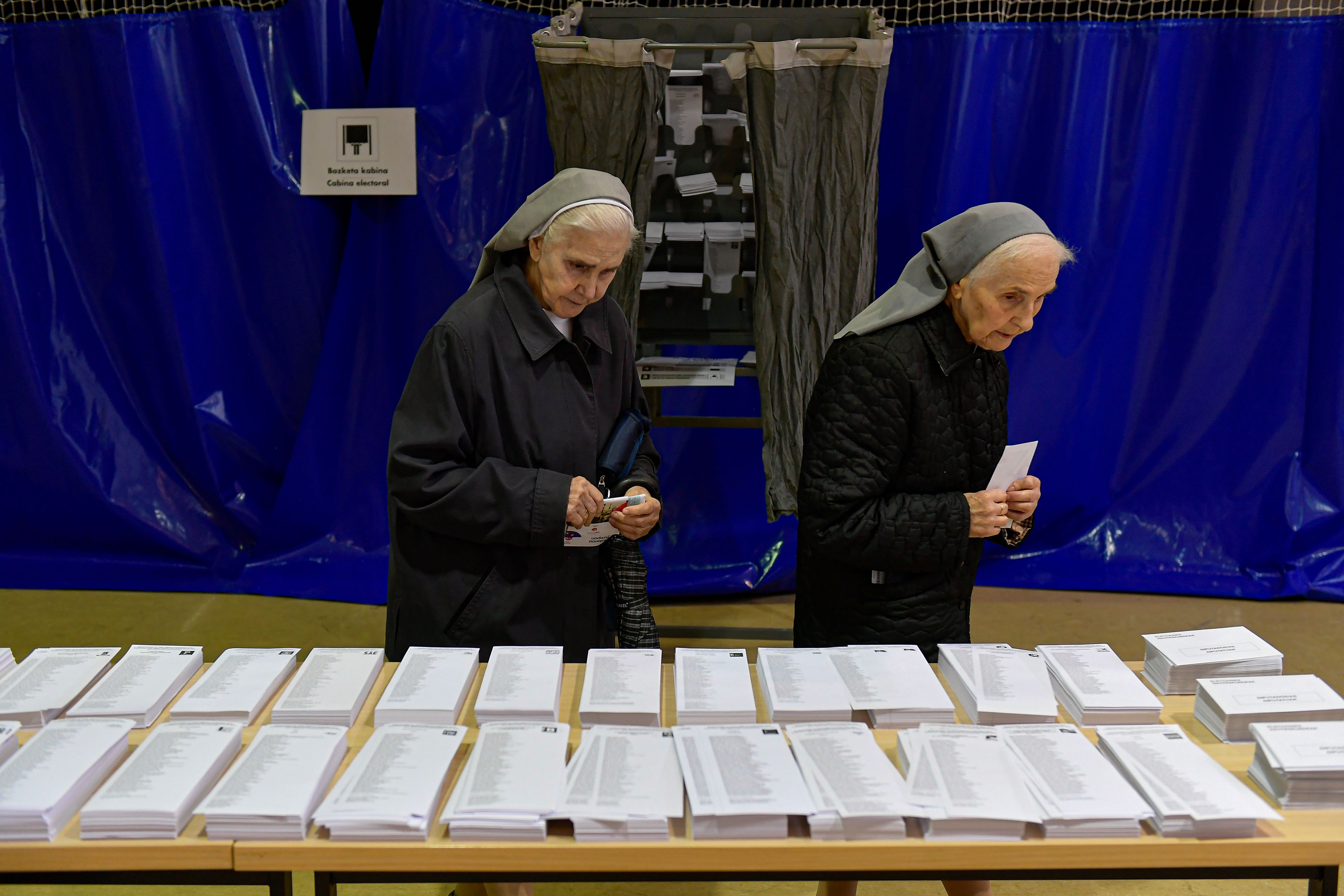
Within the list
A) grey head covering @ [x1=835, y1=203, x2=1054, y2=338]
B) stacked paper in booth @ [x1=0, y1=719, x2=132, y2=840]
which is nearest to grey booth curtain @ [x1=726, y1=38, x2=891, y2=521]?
grey head covering @ [x1=835, y1=203, x2=1054, y2=338]

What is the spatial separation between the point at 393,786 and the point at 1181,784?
100 centimetres

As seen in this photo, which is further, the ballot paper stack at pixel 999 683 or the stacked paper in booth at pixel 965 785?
the ballot paper stack at pixel 999 683

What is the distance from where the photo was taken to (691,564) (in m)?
4.34

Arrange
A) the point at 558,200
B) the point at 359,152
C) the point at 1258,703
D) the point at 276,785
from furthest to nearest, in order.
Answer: the point at 359,152 < the point at 558,200 < the point at 1258,703 < the point at 276,785

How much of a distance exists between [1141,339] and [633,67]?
2.34 meters

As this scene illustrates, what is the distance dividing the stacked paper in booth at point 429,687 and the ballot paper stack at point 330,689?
0.12 feet

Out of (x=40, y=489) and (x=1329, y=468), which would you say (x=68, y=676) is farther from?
(x=1329, y=468)

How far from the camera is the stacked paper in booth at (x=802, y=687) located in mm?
1556

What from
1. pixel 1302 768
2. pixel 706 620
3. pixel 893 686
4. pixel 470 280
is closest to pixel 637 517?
pixel 893 686

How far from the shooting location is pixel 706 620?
13.5ft

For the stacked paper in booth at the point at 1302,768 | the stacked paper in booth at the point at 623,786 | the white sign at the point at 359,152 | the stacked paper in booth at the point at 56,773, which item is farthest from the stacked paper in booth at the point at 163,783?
the white sign at the point at 359,152

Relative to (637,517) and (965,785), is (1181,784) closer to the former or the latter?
(965,785)

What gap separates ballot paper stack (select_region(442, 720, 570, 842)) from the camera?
127 cm

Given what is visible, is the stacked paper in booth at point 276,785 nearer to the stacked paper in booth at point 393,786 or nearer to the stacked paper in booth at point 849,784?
the stacked paper in booth at point 393,786
